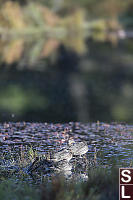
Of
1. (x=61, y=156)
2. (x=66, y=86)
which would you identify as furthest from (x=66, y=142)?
(x=66, y=86)

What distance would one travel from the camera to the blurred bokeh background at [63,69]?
64.1ft

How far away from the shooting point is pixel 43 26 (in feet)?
186

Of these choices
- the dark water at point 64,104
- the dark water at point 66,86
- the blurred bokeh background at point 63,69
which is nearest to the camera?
the dark water at point 64,104

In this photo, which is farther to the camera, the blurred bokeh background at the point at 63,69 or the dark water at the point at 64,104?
the blurred bokeh background at the point at 63,69

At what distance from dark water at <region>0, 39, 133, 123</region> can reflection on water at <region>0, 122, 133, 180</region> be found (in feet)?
5.67

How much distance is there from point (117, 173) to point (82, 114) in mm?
9555

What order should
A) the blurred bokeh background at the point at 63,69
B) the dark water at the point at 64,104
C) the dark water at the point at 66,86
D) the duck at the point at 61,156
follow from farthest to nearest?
the blurred bokeh background at the point at 63,69, the dark water at the point at 66,86, the dark water at the point at 64,104, the duck at the point at 61,156

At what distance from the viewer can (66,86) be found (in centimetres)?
2592

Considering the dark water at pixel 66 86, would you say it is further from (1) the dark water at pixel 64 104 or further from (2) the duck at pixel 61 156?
(2) the duck at pixel 61 156

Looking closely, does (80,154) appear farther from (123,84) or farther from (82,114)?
(123,84)

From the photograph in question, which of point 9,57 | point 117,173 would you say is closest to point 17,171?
point 117,173

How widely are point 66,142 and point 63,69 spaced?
67.4ft

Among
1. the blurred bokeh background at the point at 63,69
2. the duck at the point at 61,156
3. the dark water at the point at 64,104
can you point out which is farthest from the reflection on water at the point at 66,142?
the blurred bokeh background at the point at 63,69

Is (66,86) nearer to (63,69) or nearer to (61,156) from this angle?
(63,69)
